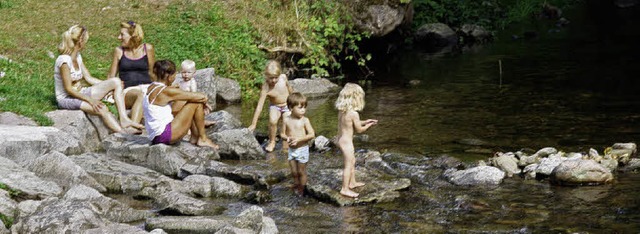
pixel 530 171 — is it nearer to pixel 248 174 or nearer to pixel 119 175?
pixel 248 174

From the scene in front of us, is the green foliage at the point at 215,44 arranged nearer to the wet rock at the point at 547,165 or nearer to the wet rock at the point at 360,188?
the wet rock at the point at 360,188

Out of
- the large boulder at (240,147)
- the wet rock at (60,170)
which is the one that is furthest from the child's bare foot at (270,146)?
the wet rock at (60,170)

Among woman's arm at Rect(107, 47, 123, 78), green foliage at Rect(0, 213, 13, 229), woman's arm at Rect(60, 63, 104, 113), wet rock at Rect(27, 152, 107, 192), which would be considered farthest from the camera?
woman's arm at Rect(107, 47, 123, 78)

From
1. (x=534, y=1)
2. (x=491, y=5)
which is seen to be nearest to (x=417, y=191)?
(x=491, y=5)

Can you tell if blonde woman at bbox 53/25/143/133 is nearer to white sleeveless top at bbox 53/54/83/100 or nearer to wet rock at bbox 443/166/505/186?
white sleeveless top at bbox 53/54/83/100

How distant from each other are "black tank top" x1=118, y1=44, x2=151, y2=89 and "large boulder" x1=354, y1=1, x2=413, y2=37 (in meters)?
10.5

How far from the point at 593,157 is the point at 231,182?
497 cm

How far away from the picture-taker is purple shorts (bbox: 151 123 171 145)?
12.0m

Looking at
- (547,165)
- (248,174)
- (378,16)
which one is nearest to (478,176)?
(547,165)

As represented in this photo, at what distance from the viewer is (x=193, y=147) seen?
12516 mm

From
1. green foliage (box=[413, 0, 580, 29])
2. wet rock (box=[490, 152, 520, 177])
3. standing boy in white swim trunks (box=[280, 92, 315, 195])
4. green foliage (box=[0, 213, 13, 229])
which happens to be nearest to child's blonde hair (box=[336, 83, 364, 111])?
standing boy in white swim trunks (box=[280, 92, 315, 195])

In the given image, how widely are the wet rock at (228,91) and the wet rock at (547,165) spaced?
8.04m

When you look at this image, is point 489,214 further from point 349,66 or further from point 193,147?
point 349,66

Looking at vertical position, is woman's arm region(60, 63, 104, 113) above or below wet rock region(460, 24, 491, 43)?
above
